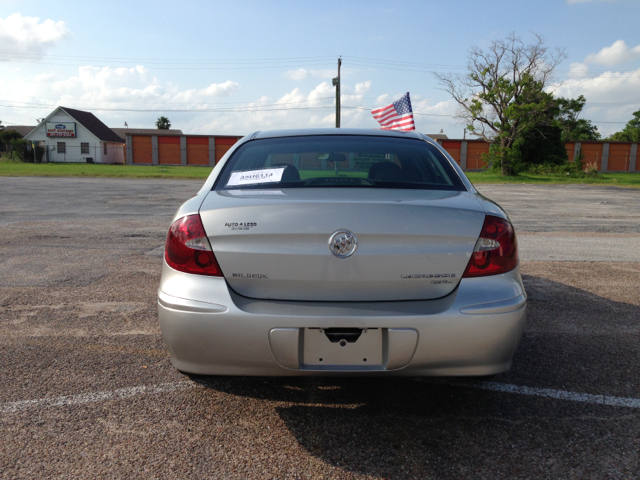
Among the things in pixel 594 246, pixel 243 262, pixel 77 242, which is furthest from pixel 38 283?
pixel 594 246

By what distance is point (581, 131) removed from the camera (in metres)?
74.1

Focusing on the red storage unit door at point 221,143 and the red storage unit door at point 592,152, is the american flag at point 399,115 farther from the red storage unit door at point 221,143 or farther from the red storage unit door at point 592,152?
the red storage unit door at point 592,152

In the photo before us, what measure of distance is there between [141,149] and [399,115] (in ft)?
152

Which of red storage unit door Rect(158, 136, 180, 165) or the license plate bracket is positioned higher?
red storage unit door Rect(158, 136, 180, 165)

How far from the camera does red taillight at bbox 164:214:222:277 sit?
233 centimetres

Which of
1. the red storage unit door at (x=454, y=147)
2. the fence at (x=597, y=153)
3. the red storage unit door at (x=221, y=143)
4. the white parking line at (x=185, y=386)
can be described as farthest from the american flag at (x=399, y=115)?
the red storage unit door at (x=221, y=143)

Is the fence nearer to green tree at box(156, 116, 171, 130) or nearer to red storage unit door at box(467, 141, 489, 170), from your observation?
red storage unit door at box(467, 141, 489, 170)

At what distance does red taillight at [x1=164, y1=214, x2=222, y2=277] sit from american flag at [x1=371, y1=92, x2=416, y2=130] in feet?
43.9

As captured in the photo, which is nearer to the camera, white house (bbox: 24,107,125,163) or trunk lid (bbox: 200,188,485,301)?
trunk lid (bbox: 200,188,485,301)

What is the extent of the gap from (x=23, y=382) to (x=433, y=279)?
2354 mm

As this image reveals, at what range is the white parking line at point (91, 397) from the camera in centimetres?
268

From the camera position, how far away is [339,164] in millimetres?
3414

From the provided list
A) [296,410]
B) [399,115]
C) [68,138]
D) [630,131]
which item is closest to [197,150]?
[68,138]

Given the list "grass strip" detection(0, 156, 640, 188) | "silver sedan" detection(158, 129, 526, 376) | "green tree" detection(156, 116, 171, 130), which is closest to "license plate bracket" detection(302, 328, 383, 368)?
"silver sedan" detection(158, 129, 526, 376)
